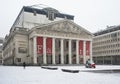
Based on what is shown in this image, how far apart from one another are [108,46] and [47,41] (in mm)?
41038

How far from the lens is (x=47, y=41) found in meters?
69.3

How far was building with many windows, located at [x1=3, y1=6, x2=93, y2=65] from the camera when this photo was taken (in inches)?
2677

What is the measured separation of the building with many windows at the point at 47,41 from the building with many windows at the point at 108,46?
18.1 m

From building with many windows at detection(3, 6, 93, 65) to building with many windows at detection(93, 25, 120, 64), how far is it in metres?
18.1

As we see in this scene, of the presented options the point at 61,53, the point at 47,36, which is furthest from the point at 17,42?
the point at 61,53

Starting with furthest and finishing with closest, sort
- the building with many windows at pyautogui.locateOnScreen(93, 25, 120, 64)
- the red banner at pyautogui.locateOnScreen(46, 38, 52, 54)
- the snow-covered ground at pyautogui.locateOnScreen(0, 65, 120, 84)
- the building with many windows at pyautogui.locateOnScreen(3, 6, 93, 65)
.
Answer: the building with many windows at pyautogui.locateOnScreen(93, 25, 120, 64), the red banner at pyautogui.locateOnScreen(46, 38, 52, 54), the building with many windows at pyautogui.locateOnScreen(3, 6, 93, 65), the snow-covered ground at pyautogui.locateOnScreen(0, 65, 120, 84)

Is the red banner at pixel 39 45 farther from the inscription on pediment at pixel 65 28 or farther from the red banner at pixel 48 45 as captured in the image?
the inscription on pediment at pixel 65 28

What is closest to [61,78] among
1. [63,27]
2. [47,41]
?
[47,41]

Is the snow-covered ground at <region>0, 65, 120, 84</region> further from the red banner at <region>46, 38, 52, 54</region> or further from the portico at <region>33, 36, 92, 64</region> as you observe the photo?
the red banner at <region>46, 38, 52, 54</region>

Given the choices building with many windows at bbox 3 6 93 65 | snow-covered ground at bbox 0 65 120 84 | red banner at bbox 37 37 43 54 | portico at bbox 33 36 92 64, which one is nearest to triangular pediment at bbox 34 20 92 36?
building with many windows at bbox 3 6 93 65

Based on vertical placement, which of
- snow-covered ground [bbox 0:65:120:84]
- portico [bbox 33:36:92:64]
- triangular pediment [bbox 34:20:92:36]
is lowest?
snow-covered ground [bbox 0:65:120:84]

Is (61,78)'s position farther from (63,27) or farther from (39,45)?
(63,27)

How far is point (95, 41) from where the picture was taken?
357ft

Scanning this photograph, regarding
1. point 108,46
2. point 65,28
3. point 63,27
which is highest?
point 63,27
